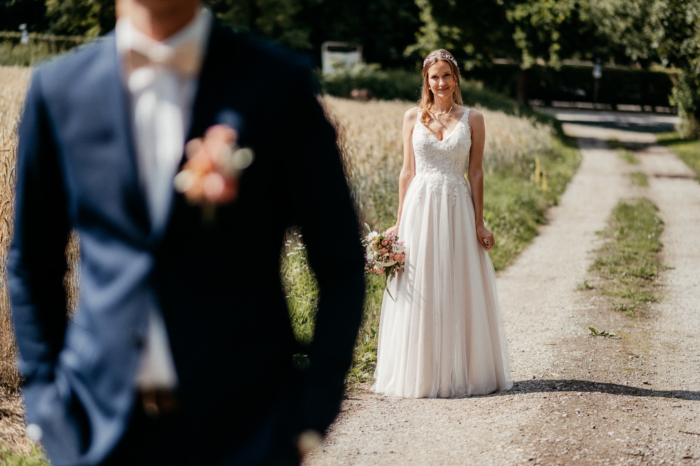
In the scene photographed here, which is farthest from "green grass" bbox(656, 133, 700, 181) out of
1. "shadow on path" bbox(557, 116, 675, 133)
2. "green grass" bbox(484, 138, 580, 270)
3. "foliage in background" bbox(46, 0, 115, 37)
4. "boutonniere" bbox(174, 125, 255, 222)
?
"foliage in background" bbox(46, 0, 115, 37)

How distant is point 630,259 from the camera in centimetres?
1006

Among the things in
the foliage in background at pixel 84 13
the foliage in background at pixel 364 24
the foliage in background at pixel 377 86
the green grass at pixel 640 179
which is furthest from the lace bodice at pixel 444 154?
the foliage in background at pixel 364 24

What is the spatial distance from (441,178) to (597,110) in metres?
48.8

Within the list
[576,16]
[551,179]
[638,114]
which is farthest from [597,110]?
[551,179]

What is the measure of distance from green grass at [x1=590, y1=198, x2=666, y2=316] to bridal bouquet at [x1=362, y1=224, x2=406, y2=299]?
11.6 feet

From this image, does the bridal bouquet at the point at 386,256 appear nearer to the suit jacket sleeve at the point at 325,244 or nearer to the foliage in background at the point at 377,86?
the suit jacket sleeve at the point at 325,244

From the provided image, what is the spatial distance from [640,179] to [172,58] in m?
19.4

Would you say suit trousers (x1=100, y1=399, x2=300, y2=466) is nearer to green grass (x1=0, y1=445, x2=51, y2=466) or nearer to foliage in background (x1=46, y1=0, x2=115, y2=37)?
green grass (x1=0, y1=445, x2=51, y2=466)

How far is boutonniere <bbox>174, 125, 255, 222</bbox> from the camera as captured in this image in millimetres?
1281

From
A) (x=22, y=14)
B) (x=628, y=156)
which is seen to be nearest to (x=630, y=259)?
(x=628, y=156)

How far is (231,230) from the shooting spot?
1.35m

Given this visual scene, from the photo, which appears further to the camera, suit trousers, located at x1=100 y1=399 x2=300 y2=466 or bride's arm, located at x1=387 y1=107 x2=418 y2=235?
bride's arm, located at x1=387 y1=107 x2=418 y2=235

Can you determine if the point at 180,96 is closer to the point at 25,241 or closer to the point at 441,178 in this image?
the point at 25,241

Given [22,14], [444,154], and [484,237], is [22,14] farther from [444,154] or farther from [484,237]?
[484,237]
